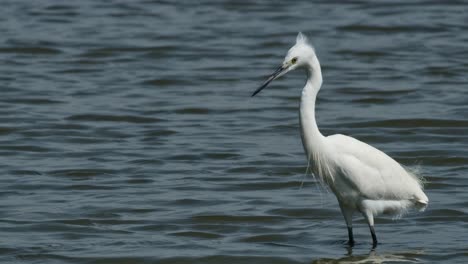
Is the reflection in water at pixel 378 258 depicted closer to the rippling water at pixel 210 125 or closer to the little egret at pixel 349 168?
the rippling water at pixel 210 125

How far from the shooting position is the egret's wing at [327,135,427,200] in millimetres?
8539

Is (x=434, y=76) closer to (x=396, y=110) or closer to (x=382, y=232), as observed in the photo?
(x=396, y=110)

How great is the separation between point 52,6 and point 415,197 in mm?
12768

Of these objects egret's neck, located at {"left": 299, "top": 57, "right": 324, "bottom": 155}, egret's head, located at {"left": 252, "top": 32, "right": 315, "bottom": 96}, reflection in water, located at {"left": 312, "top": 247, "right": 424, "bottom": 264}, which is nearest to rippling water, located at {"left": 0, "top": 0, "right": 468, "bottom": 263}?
reflection in water, located at {"left": 312, "top": 247, "right": 424, "bottom": 264}

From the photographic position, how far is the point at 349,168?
8516 millimetres

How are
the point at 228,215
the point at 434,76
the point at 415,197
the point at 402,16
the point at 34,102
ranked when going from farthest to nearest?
the point at 402,16 < the point at 434,76 < the point at 34,102 < the point at 228,215 < the point at 415,197

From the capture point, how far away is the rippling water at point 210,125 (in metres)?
9.13

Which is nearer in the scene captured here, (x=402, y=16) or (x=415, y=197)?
(x=415, y=197)

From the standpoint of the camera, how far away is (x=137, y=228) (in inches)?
369

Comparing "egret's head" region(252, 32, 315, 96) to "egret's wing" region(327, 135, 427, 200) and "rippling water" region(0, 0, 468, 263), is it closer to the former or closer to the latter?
"egret's wing" region(327, 135, 427, 200)

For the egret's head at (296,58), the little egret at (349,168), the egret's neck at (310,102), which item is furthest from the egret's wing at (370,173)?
the egret's head at (296,58)

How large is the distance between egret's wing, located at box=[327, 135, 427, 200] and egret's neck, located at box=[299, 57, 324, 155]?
21cm

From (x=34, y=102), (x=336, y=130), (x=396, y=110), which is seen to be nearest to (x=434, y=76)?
(x=396, y=110)

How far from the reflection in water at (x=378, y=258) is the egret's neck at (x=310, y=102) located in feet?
2.77
